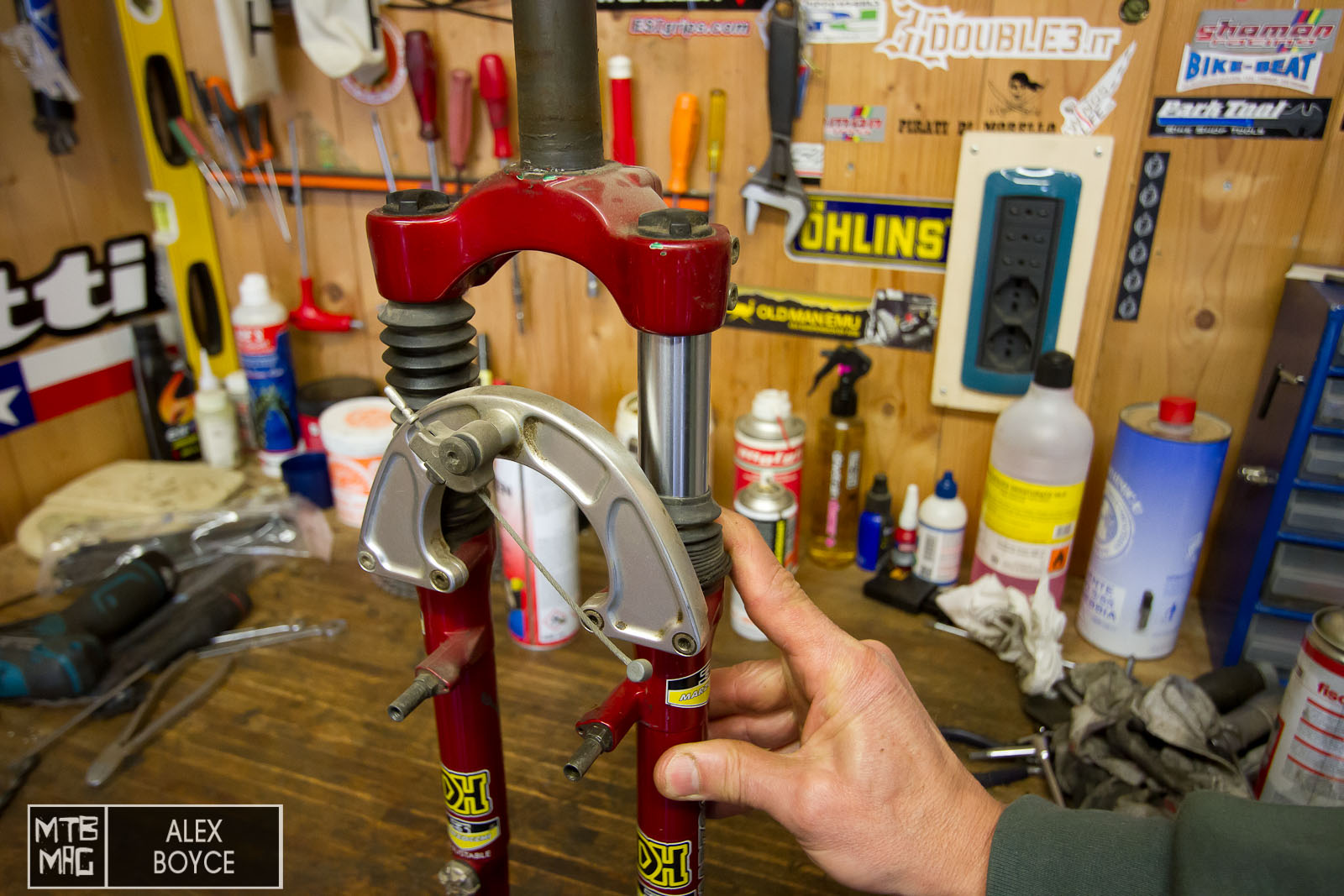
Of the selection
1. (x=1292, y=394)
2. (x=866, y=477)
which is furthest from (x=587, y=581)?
(x=1292, y=394)

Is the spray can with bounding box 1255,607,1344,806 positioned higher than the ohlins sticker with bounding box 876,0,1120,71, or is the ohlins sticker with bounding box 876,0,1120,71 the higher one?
the ohlins sticker with bounding box 876,0,1120,71

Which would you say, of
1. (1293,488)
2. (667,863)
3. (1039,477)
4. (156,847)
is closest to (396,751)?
(156,847)

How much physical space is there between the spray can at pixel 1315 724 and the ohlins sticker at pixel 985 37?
539mm

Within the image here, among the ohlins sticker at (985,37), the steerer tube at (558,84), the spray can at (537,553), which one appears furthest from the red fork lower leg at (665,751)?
the ohlins sticker at (985,37)

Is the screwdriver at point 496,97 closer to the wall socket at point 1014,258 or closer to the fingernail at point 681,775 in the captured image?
the wall socket at point 1014,258

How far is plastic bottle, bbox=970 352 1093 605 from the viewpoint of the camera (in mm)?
883

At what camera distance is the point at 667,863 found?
0.52 m

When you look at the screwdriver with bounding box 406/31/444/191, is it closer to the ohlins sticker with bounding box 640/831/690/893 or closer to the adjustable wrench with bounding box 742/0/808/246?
the adjustable wrench with bounding box 742/0/808/246

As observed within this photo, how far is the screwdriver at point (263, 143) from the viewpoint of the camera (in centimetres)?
116

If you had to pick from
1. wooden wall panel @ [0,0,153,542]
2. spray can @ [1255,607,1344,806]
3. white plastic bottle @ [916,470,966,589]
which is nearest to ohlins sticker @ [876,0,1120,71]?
white plastic bottle @ [916,470,966,589]

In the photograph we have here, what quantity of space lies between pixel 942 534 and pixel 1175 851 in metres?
0.54

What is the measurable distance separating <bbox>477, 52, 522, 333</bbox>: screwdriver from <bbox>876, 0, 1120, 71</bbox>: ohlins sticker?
Result: 0.42 meters

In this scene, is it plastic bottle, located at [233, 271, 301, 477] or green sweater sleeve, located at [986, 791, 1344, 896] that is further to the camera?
plastic bottle, located at [233, 271, 301, 477]

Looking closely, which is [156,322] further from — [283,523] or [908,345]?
[908,345]
